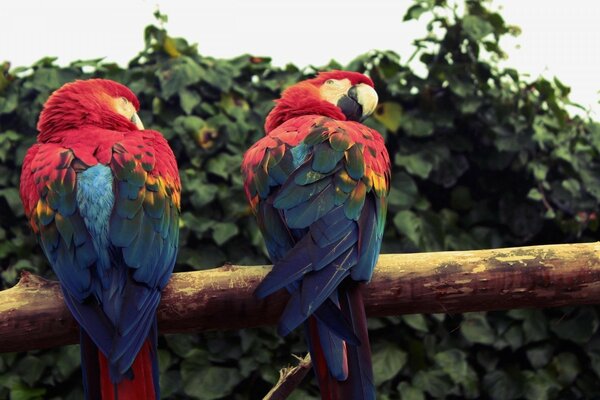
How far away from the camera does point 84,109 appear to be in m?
1.57

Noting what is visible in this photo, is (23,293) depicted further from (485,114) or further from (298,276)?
(485,114)

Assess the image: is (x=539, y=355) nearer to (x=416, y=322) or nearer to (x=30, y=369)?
(x=416, y=322)

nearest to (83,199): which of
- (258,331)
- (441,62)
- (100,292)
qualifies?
(100,292)

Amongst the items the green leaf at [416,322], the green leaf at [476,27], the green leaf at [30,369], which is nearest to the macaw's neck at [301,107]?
the green leaf at [416,322]

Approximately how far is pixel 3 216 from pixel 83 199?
0.94 metres

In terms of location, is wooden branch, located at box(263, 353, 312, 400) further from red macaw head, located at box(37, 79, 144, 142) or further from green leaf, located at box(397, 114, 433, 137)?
green leaf, located at box(397, 114, 433, 137)

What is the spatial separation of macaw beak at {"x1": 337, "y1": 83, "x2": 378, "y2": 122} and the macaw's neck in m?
0.11

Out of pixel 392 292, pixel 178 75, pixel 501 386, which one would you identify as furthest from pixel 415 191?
pixel 392 292

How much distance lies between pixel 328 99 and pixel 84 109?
0.54 metres

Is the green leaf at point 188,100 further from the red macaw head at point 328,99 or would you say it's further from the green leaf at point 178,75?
the red macaw head at point 328,99

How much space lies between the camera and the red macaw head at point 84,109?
5.13 ft

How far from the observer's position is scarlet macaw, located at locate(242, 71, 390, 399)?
1220 millimetres

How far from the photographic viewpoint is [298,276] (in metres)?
1.23

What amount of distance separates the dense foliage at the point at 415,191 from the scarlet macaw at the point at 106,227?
648mm
